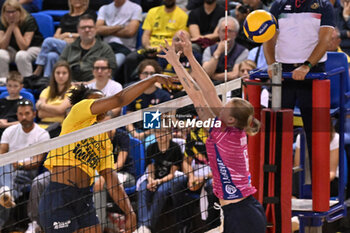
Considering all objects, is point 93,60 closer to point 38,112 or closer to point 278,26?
point 38,112

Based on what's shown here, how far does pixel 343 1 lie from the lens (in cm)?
931

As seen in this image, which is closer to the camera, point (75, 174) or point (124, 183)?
point (75, 174)

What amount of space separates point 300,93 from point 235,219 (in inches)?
59.2

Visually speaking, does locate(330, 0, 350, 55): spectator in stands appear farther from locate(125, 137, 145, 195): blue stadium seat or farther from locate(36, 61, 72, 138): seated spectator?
locate(36, 61, 72, 138): seated spectator

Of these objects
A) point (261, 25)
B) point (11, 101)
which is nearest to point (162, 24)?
point (11, 101)

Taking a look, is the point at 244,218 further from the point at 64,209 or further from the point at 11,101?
the point at 11,101

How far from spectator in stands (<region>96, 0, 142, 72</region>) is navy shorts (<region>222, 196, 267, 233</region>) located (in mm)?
5031

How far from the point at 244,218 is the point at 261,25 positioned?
64.5 inches

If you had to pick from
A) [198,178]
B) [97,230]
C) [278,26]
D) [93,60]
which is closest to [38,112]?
[93,60]

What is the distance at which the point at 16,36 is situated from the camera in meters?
9.95

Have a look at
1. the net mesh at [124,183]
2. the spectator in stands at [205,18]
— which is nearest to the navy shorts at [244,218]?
the net mesh at [124,183]

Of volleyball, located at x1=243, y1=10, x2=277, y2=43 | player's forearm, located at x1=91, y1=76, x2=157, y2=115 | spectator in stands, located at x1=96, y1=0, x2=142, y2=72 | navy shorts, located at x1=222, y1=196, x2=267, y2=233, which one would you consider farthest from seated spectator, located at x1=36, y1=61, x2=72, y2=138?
navy shorts, located at x1=222, y1=196, x2=267, y2=233

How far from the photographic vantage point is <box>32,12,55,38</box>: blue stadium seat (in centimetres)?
1033

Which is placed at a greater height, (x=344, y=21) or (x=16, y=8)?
(x=16, y=8)
